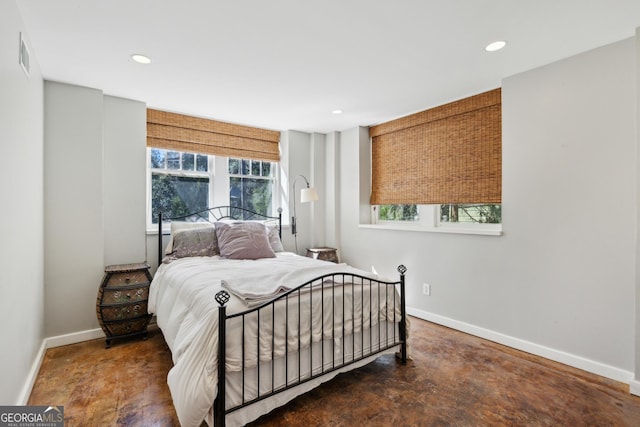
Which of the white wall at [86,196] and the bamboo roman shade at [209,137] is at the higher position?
the bamboo roman shade at [209,137]

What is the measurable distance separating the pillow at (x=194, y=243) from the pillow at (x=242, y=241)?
95 millimetres

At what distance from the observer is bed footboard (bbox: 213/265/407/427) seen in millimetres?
1681

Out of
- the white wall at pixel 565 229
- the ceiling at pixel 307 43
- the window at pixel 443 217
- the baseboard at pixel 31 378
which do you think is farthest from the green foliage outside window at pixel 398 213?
the baseboard at pixel 31 378

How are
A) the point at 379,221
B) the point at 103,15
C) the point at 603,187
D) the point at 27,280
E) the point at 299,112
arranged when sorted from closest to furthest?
1. the point at 103,15
2. the point at 27,280
3. the point at 603,187
4. the point at 299,112
5. the point at 379,221

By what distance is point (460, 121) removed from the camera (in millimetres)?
3238

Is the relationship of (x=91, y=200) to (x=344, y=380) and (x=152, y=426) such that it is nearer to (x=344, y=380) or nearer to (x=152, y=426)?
(x=152, y=426)

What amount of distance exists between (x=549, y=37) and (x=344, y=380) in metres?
2.80

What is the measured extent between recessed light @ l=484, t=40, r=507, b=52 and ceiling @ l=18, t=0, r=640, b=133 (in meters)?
0.05

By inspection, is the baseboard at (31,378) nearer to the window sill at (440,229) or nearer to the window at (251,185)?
the window at (251,185)

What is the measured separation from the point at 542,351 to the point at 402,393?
1.40m

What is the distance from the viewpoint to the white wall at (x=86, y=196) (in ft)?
9.20

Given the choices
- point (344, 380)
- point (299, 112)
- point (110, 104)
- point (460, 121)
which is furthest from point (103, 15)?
point (460, 121)

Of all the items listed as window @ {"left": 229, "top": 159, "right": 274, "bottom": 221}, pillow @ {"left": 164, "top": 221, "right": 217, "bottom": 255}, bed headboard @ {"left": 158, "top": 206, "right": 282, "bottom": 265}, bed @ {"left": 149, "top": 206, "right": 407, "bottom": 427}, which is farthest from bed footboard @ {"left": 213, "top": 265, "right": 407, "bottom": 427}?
window @ {"left": 229, "top": 159, "right": 274, "bottom": 221}

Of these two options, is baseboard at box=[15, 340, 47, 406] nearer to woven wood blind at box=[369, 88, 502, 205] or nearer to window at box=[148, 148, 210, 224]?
window at box=[148, 148, 210, 224]
